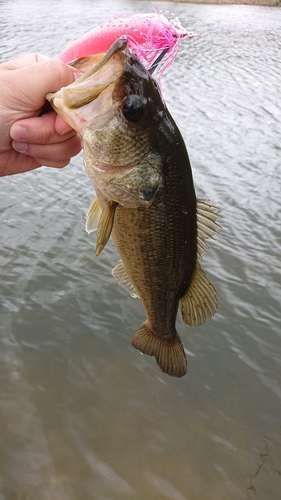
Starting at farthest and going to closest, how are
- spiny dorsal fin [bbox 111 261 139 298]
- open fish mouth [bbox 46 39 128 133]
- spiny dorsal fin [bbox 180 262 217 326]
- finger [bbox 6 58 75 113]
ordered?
1. spiny dorsal fin [bbox 111 261 139 298]
2. spiny dorsal fin [bbox 180 262 217 326]
3. finger [bbox 6 58 75 113]
4. open fish mouth [bbox 46 39 128 133]

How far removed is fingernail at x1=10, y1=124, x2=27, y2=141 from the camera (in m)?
2.19

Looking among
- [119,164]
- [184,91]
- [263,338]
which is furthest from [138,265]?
[184,91]

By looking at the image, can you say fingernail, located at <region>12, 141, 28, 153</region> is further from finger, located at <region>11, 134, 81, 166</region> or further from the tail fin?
the tail fin

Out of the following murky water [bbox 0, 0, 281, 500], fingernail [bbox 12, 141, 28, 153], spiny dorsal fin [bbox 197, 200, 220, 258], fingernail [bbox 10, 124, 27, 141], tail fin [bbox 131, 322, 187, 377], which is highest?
fingernail [bbox 10, 124, 27, 141]

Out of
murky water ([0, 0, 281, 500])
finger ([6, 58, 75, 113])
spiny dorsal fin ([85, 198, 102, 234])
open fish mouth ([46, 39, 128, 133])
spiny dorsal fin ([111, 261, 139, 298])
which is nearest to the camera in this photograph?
open fish mouth ([46, 39, 128, 133])

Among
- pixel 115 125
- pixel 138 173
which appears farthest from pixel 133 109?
pixel 138 173

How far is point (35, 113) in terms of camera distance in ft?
7.23

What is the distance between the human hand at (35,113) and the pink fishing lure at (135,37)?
0.21 meters

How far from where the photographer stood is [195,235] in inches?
90.9

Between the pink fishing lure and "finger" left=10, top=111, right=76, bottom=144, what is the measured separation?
1.15 feet

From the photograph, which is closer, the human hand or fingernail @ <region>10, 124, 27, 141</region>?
the human hand

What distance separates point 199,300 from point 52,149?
1.18 m

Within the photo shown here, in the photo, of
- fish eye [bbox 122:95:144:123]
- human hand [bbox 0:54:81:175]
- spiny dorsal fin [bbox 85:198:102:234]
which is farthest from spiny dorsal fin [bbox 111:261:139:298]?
fish eye [bbox 122:95:144:123]

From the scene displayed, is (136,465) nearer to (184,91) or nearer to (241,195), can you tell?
(241,195)
